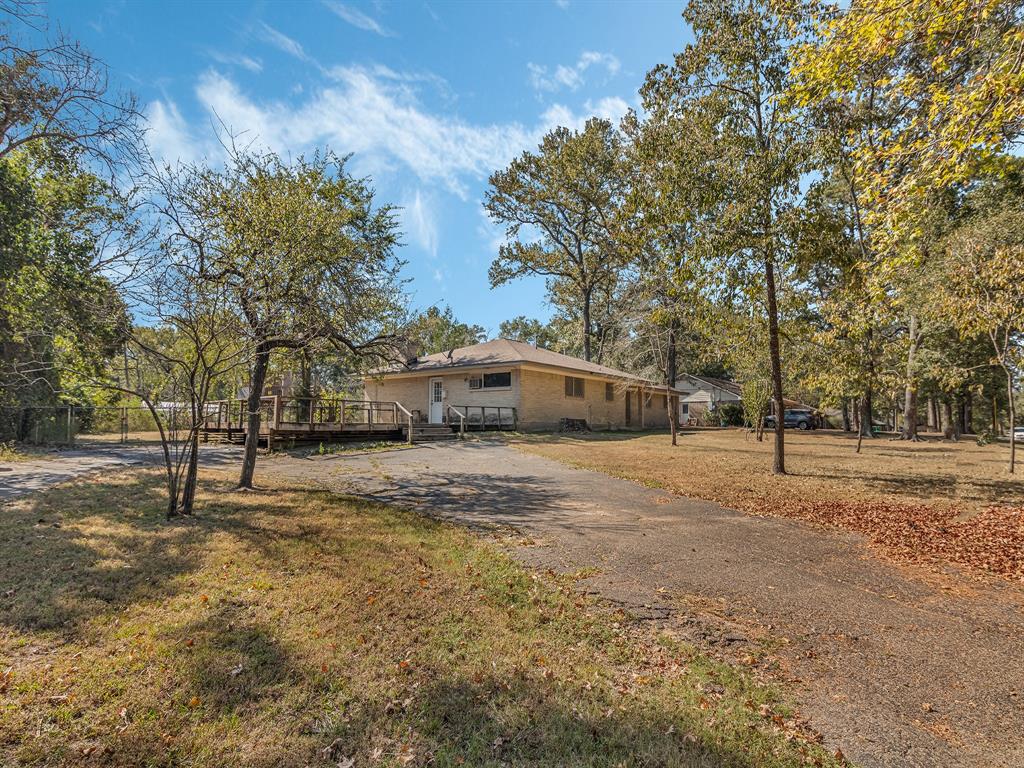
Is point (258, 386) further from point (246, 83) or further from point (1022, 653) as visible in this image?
point (1022, 653)

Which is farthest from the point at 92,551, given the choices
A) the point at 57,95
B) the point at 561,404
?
the point at 561,404

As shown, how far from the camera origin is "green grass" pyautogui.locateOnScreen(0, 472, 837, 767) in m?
2.49

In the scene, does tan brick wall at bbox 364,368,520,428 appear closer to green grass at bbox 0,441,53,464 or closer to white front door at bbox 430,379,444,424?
white front door at bbox 430,379,444,424

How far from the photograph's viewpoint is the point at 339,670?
312 centimetres

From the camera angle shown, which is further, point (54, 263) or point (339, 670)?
point (54, 263)

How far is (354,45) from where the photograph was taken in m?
10.7

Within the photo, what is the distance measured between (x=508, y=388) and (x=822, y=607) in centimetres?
1906

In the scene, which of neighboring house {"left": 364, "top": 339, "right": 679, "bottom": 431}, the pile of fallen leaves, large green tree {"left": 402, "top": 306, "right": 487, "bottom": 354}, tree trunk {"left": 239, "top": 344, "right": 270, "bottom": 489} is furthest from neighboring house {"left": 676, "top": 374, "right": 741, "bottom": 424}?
tree trunk {"left": 239, "top": 344, "right": 270, "bottom": 489}

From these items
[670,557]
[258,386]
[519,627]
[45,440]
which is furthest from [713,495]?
[45,440]

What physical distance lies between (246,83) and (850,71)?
1039 cm

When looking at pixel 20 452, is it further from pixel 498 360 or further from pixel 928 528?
pixel 928 528

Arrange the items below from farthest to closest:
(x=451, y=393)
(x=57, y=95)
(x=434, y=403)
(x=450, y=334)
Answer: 1. (x=450, y=334)
2. (x=434, y=403)
3. (x=451, y=393)
4. (x=57, y=95)

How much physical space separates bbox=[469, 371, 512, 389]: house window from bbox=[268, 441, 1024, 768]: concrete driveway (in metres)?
14.2

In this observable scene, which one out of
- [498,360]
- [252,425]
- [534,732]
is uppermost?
[498,360]
